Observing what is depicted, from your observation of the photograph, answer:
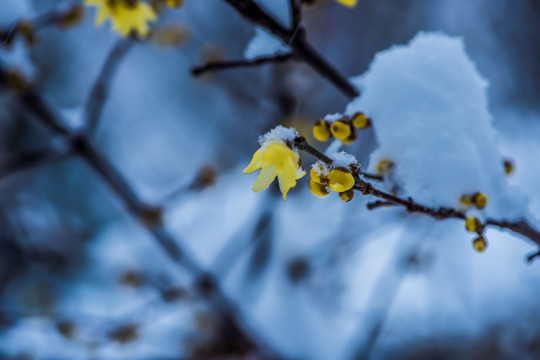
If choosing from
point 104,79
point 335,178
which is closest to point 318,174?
point 335,178

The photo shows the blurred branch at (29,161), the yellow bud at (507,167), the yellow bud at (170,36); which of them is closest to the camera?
the yellow bud at (507,167)

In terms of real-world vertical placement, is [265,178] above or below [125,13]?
below

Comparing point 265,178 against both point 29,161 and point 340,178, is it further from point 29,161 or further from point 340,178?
point 29,161

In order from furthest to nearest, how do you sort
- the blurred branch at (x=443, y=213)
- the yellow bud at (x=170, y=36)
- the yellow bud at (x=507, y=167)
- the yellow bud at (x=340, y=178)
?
the yellow bud at (x=170, y=36)
the yellow bud at (x=507, y=167)
the blurred branch at (x=443, y=213)
the yellow bud at (x=340, y=178)

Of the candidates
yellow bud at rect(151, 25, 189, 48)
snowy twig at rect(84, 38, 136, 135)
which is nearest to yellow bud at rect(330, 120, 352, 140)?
snowy twig at rect(84, 38, 136, 135)

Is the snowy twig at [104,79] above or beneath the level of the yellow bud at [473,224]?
above

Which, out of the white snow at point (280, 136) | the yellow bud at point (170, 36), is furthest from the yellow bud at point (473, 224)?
the yellow bud at point (170, 36)

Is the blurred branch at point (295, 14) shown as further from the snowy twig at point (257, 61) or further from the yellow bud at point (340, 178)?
the yellow bud at point (340, 178)
